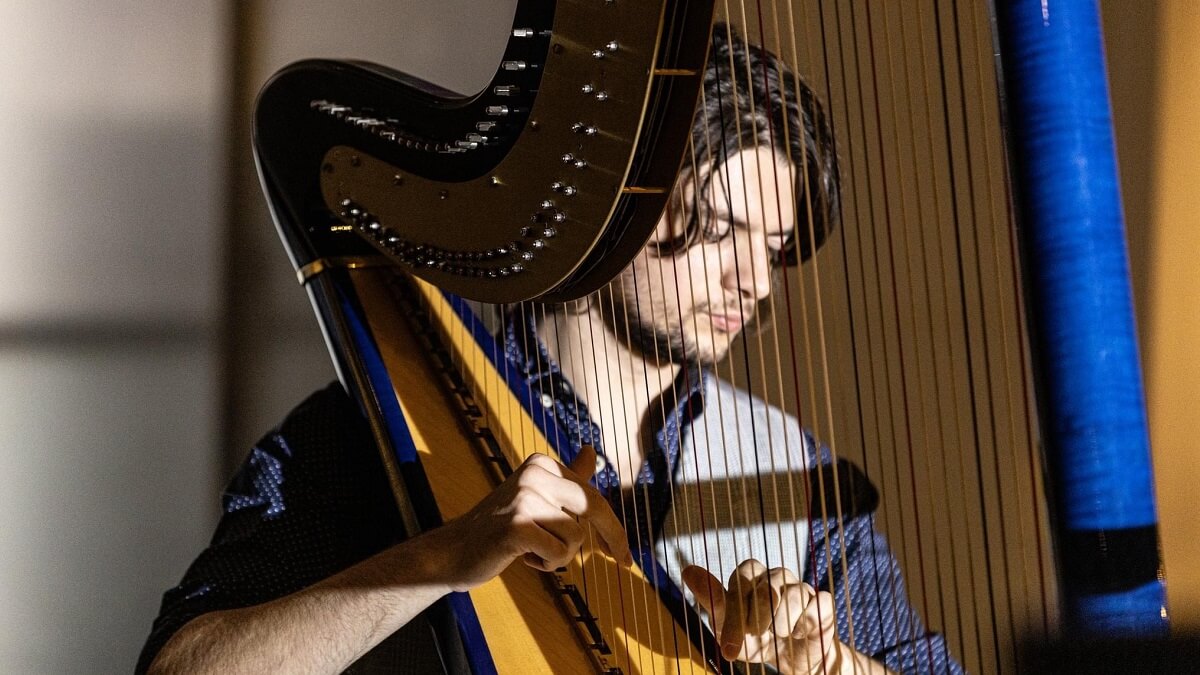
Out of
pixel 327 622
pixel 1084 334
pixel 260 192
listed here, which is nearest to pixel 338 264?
pixel 327 622

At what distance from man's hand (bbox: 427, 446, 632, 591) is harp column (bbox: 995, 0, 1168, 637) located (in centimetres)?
51

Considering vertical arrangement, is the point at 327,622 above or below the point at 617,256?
below

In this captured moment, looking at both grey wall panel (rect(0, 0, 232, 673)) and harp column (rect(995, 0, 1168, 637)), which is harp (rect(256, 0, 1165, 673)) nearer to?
harp column (rect(995, 0, 1168, 637))

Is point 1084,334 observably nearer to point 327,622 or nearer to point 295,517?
point 327,622

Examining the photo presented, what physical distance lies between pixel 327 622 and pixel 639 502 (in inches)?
15.3

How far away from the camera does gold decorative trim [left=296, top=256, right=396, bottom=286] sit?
3.60ft

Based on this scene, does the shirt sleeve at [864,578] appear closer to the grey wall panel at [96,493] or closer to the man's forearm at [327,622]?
the man's forearm at [327,622]

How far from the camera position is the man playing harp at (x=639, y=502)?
78cm

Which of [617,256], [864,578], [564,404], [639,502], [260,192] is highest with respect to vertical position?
[260,192]

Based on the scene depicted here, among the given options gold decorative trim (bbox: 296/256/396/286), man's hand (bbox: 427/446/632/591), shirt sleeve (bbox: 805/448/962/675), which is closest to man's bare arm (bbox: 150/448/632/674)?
man's hand (bbox: 427/446/632/591)

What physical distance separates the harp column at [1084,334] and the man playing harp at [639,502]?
0.25 metres

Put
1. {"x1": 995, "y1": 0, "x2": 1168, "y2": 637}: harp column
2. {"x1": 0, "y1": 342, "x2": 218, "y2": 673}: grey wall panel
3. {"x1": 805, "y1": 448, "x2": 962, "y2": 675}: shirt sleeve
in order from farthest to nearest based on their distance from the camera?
{"x1": 0, "y1": 342, "x2": 218, "y2": 673}: grey wall panel → {"x1": 805, "y1": 448, "x2": 962, "y2": 675}: shirt sleeve → {"x1": 995, "y1": 0, "x2": 1168, "y2": 637}: harp column

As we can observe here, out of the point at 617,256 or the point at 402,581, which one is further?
the point at 402,581

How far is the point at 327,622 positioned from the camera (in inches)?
35.5
